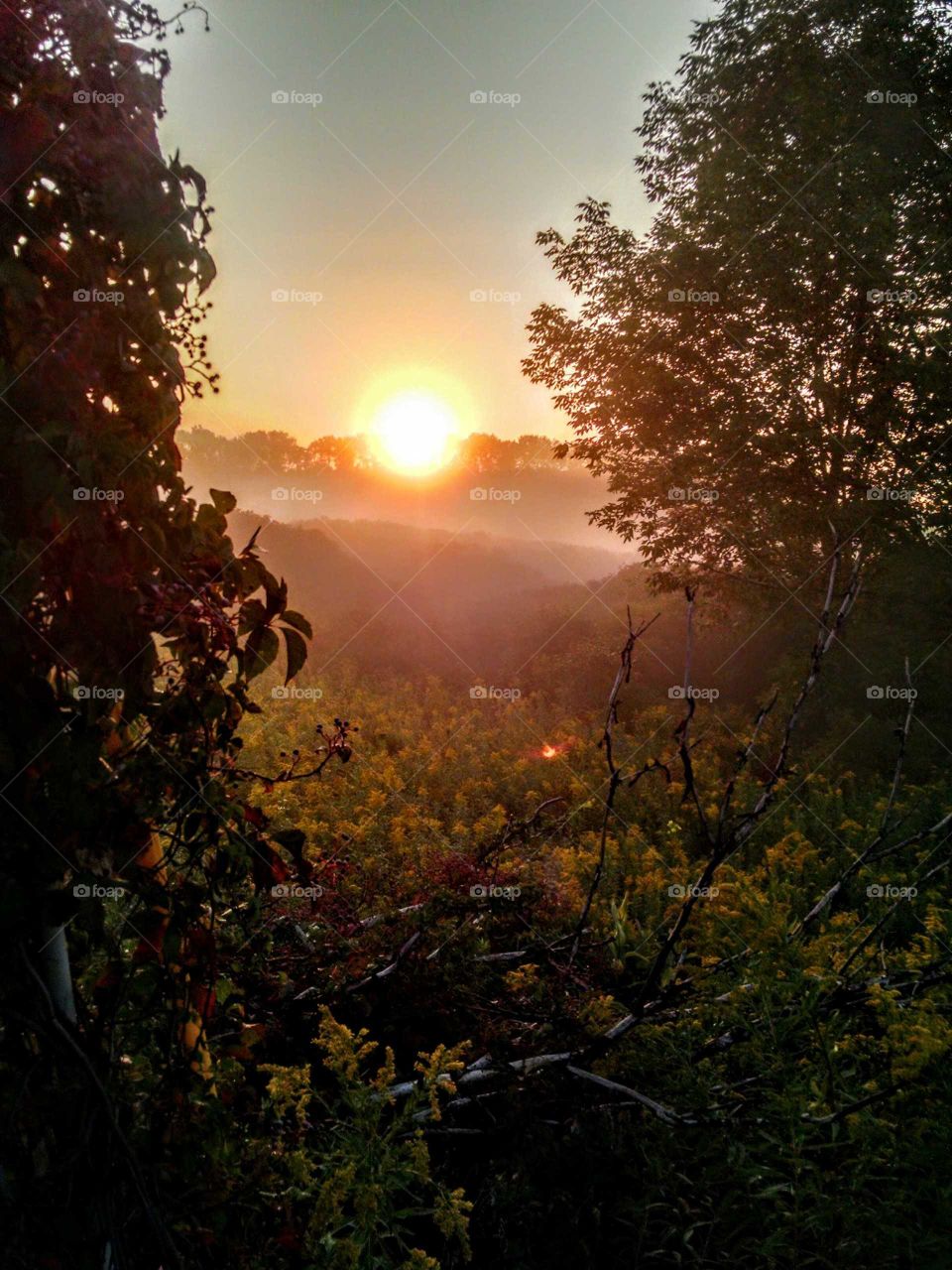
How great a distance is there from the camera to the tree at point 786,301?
10280mm

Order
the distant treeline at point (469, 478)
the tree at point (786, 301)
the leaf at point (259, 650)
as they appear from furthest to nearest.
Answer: the distant treeline at point (469, 478), the tree at point (786, 301), the leaf at point (259, 650)

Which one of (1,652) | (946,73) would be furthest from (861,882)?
(946,73)

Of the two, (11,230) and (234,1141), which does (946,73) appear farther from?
(234,1141)

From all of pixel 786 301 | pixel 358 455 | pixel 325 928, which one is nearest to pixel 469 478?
pixel 358 455

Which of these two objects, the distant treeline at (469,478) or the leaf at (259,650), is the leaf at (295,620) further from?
the distant treeline at (469,478)

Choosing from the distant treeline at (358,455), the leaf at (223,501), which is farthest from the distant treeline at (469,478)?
the leaf at (223,501)

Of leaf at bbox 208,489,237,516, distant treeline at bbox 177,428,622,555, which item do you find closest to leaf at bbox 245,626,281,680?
leaf at bbox 208,489,237,516

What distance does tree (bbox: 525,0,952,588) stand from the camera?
10.3m

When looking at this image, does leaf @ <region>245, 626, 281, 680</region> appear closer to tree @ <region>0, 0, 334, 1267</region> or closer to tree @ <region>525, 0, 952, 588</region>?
tree @ <region>0, 0, 334, 1267</region>

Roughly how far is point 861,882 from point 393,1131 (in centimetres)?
426

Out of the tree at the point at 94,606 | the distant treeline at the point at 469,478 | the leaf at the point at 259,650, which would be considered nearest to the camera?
the tree at the point at 94,606

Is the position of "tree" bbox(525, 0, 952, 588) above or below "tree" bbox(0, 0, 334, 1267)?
above

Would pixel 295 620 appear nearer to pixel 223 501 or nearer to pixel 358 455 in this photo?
pixel 223 501

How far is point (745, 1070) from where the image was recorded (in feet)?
11.0
